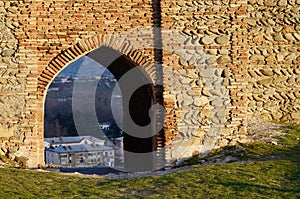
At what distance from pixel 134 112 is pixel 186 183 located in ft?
18.3

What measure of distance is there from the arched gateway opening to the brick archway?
1.25m

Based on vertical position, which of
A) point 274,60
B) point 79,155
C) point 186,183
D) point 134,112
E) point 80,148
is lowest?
point 79,155

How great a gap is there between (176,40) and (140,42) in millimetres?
593

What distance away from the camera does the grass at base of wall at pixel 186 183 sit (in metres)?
6.49

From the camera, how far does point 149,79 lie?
31.6 ft

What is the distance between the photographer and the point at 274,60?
10359 mm

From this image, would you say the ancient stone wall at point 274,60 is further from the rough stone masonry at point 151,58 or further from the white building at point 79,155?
the white building at point 79,155

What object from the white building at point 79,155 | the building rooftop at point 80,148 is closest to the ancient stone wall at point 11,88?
the white building at point 79,155

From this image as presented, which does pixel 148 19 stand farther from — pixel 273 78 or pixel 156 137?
pixel 273 78

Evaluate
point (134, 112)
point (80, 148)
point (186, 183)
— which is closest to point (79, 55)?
point (134, 112)

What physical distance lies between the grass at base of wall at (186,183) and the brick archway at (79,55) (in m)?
1.43

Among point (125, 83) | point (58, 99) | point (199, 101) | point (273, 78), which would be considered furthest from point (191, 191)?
point (58, 99)

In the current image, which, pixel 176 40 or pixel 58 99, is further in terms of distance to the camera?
pixel 58 99

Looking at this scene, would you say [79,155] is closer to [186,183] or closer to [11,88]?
[11,88]
